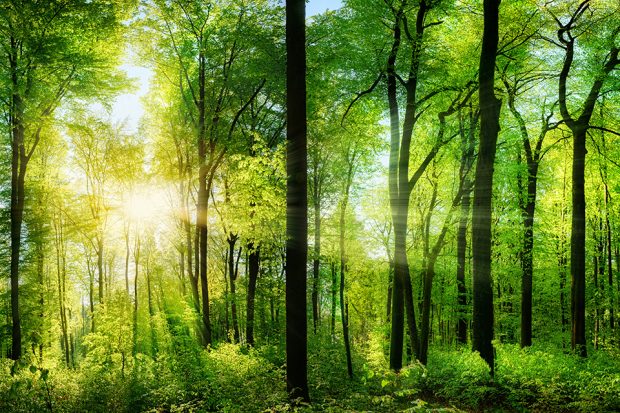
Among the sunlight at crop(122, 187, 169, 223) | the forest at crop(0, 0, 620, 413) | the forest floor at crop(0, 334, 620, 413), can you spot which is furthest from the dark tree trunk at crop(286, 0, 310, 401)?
the sunlight at crop(122, 187, 169, 223)

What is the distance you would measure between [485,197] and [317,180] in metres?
17.2

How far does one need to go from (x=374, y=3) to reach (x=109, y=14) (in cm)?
990

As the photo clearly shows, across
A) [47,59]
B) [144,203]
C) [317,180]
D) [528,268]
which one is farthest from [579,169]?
[144,203]

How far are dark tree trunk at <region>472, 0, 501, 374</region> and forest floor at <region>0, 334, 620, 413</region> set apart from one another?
2.19 ft

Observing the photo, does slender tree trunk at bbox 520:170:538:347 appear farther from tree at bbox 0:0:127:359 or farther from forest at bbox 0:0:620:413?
Answer: tree at bbox 0:0:127:359

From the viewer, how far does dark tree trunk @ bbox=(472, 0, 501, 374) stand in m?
8.82

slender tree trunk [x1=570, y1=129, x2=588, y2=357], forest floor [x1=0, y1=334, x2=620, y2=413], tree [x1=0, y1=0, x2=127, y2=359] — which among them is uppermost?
tree [x1=0, y1=0, x2=127, y2=359]

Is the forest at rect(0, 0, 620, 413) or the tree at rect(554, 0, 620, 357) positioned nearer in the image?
the forest at rect(0, 0, 620, 413)

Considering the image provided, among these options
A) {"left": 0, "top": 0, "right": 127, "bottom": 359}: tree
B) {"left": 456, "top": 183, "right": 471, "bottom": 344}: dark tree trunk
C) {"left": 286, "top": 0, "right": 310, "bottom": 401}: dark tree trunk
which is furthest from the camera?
{"left": 456, "top": 183, "right": 471, "bottom": 344}: dark tree trunk

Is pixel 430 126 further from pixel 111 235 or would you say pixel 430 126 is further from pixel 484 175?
pixel 111 235

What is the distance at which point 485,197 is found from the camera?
9.24 m

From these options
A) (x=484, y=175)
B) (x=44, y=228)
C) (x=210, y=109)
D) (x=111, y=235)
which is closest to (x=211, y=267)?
(x=111, y=235)

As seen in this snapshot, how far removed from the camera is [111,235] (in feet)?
92.1

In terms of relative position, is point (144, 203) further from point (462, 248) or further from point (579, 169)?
point (579, 169)
